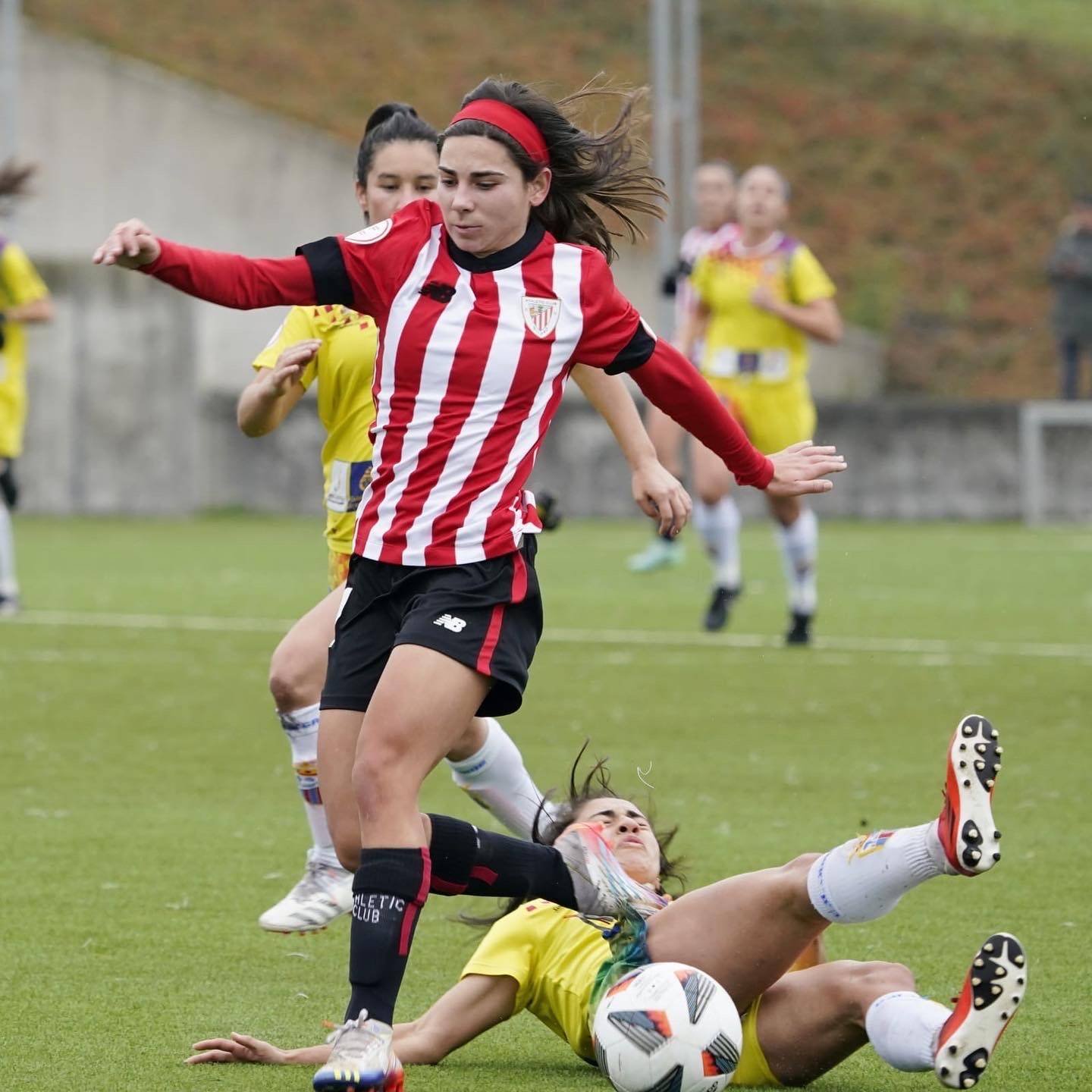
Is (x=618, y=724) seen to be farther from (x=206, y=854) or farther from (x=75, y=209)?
(x=75, y=209)

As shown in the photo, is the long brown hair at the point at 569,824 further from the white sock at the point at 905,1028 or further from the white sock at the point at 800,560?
the white sock at the point at 800,560

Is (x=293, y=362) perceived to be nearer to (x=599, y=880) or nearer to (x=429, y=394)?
(x=429, y=394)

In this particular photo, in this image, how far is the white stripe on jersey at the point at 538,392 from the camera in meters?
4.36

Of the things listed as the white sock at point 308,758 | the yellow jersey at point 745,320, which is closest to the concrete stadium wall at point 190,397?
the yellow jersey at point 745,320

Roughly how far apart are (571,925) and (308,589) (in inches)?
413

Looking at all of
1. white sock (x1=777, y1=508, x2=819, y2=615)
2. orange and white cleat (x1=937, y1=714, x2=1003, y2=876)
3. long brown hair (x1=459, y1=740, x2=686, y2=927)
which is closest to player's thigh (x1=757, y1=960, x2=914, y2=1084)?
orange and white cleat (x1=937, y1=714, x2=1003, y2=876)

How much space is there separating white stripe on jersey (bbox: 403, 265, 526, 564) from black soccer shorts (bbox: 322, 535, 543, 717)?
5cm

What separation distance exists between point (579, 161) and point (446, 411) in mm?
656

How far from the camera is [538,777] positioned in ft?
25.2

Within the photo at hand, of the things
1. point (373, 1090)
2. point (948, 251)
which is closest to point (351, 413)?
point (373, 1090)

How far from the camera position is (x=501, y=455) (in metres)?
4.41

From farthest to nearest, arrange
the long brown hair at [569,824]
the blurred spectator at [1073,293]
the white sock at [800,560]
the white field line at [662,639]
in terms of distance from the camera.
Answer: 1. the blurred spectator at [1073,293]
2. the white sock at [800,560]
3. the white field line at [662,639]
4. the long brown hair at [569,824]

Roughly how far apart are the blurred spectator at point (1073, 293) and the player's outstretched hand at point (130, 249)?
20.2m

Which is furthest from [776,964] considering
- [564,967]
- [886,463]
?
[886,463]
